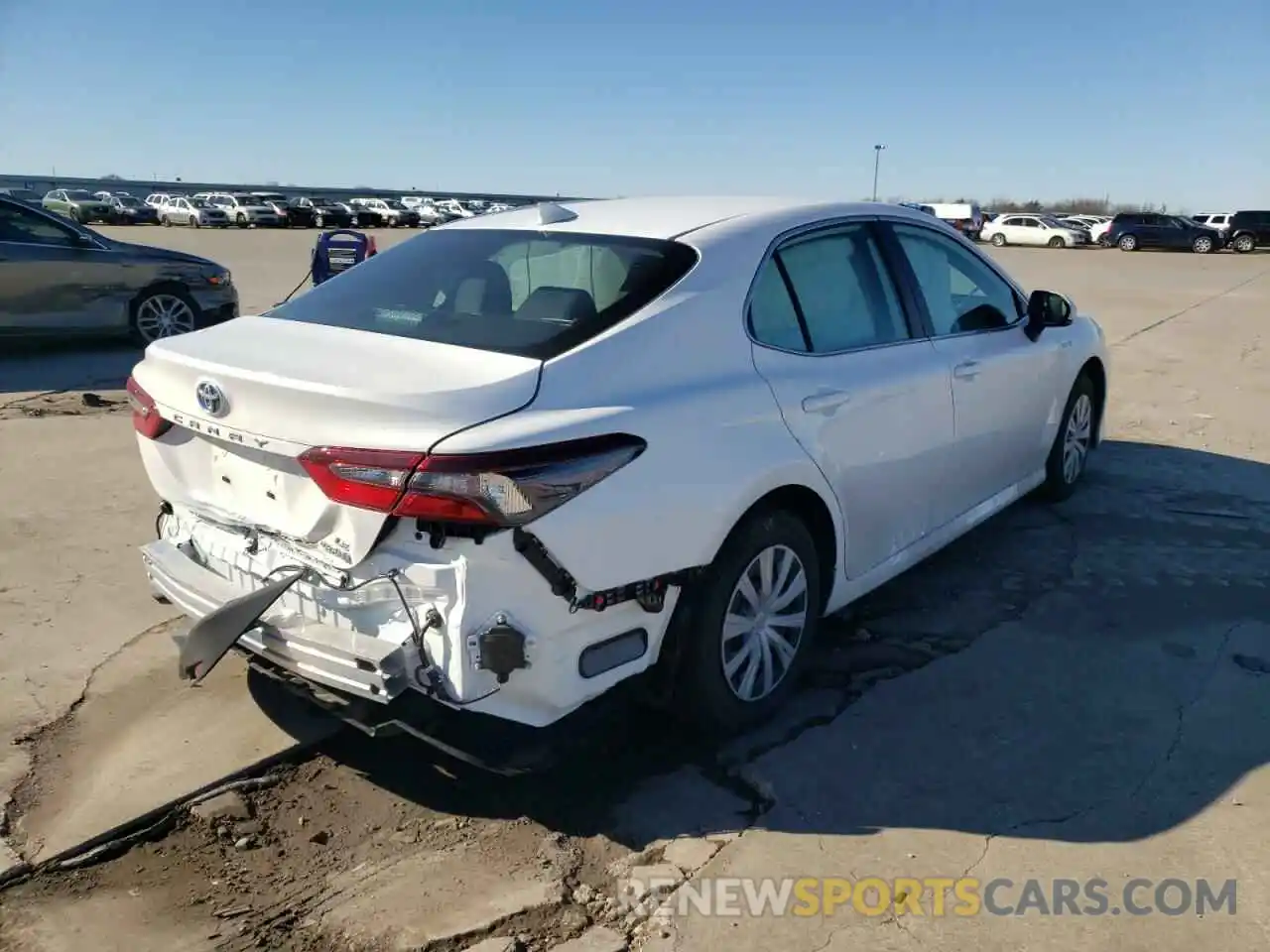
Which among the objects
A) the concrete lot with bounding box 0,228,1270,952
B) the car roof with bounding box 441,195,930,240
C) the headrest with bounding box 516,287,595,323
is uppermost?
the car roof with bounding box 441,195,930,240

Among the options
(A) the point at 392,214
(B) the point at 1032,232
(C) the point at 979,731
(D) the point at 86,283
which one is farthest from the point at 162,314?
(A) the point at 392,214

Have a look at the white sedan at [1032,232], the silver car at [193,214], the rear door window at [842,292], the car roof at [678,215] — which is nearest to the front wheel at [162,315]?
the car roof at [678,215]

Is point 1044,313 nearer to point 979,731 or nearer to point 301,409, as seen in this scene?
point 979,731

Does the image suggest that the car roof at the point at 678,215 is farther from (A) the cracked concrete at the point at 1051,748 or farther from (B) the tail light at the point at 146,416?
(A) the cracked concrete at the point at 1051,748

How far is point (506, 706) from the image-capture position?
2.66m

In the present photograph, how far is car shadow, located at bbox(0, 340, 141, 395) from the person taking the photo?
8953mm

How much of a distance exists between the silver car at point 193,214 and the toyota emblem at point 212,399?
178 feet

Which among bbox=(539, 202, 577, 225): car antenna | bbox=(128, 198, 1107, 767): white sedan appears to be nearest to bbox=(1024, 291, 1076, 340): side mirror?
→ bbox=(128, 198, 1107, 767): white sedan

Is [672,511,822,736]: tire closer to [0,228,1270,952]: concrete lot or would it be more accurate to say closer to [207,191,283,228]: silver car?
[0,228,1270,952]: concrete lot

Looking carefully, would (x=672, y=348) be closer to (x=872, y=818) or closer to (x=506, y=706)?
(x=506, y=706)

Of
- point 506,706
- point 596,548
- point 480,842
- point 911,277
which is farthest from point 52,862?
point 911,277

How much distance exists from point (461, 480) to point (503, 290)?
1.12 m

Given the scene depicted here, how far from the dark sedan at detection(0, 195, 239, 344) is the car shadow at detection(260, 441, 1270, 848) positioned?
8.26m

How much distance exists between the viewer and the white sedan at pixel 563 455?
2.56 meters
